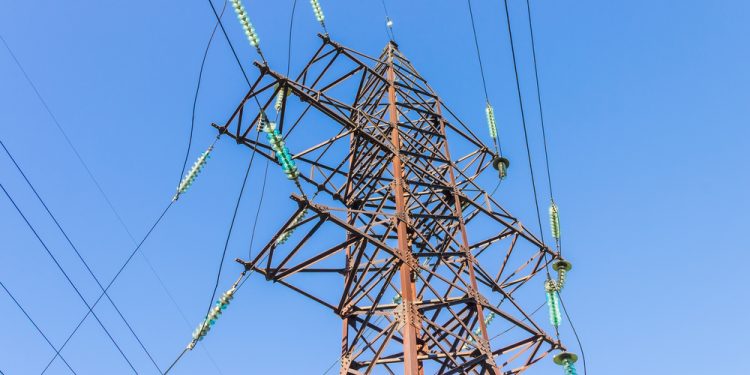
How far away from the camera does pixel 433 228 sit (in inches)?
537

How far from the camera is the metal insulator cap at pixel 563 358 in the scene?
10039mm

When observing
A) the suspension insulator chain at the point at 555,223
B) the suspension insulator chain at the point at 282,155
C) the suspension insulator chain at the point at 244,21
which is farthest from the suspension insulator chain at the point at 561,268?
the suspension insulator chain at the point at 244,21

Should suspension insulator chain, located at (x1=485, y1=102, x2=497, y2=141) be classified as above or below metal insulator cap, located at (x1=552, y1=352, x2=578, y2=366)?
above

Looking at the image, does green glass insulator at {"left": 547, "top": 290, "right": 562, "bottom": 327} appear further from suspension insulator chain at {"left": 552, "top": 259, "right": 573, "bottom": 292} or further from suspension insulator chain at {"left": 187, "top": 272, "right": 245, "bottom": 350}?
suspension insulator chain at {"left": 187, "top": 272, "right": 245, "bottom": 350}

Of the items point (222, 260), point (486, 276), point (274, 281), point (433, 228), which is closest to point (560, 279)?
point (486, 276)

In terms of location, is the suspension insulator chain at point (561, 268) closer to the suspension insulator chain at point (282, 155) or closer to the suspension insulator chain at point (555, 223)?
the suspension insulator chain at point (555, 223)

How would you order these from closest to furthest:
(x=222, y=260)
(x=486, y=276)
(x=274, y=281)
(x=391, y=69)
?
(x=274, y=281) → (x=222, y=260) → (x=486, y=276) → (x=391, y=69)

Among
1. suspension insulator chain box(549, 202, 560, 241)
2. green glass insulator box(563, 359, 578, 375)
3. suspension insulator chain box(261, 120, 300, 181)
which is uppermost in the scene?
suspension insulator chain box(549, 202, 560, 241)

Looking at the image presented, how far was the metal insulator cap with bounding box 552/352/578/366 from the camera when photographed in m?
10.0

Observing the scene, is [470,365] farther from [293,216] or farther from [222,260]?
[222,260]

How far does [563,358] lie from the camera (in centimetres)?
1010

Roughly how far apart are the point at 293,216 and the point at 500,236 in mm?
6176

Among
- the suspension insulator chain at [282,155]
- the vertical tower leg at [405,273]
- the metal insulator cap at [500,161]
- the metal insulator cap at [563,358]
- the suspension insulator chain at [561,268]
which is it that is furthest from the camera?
the metal insulator cap at [500,161]

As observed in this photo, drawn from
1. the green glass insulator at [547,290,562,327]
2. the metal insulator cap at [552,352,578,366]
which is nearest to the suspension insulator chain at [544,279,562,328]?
the green glass insulator at [547,290,562,327]
